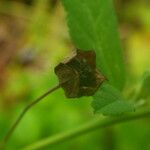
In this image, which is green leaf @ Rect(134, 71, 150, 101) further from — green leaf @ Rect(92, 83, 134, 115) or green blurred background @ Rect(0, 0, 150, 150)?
green blurred background @ Rect(0, 0, 150, 150)

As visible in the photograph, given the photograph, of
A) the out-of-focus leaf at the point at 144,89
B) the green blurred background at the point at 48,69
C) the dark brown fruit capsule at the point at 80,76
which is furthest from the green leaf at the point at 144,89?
the green blurred background at the point at 48,69

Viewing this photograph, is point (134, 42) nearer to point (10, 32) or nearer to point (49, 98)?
point (10, 32)

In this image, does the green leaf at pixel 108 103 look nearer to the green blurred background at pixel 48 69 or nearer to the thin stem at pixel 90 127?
the thin stem at pixel 90 127

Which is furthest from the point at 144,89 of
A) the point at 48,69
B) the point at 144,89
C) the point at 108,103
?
the point at 48,69

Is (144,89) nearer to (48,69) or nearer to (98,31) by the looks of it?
(98,31)

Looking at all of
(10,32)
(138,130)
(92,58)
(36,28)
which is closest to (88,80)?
(92,58)

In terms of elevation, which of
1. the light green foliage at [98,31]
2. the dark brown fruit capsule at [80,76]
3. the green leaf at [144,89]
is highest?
the light green foliage at [98,31]

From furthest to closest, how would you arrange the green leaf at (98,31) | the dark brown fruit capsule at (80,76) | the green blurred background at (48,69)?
the green blurred background at (48,69) < the green leaf at (98,31) < the dark brown fruit capsule at (80,76)

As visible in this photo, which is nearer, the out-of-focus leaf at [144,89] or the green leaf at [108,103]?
the green leaf at [108,103]

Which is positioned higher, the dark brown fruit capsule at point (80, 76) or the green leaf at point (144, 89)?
the dark brown fruit capsule at point (80, 76)
